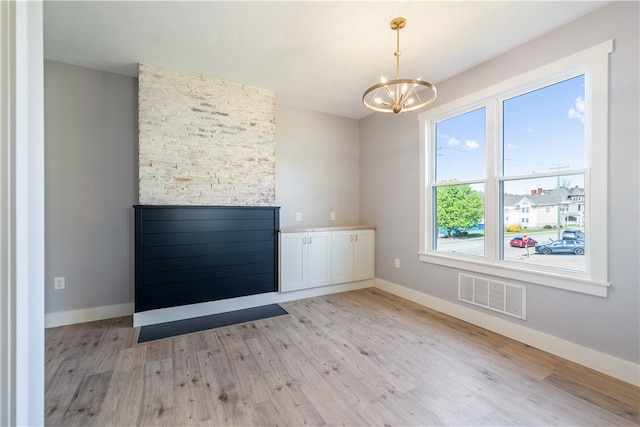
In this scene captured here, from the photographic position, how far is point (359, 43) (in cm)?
260

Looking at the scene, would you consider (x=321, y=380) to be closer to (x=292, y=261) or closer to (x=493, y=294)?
(x=292, y=261)

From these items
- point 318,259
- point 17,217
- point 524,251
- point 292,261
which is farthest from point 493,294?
point 17,217

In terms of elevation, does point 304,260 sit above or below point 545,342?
above

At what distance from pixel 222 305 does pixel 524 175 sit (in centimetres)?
365

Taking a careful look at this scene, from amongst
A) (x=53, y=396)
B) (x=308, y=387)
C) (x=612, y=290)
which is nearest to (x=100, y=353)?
(x=53, y=396)

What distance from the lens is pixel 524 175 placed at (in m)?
2.67

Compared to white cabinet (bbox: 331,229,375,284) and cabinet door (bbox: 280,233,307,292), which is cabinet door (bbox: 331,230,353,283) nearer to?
white cabinet (bbox: 331,229,375,284)

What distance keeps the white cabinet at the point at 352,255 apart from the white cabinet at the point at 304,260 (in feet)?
0.41

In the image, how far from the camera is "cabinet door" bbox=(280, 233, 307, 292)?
371 cm

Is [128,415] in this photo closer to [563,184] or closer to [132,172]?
[132,172]

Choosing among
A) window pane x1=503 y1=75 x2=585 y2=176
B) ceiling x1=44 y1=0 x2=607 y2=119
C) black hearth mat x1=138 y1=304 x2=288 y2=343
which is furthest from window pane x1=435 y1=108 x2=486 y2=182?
black hearth mat x1=138 y1=304 x2=288 y2=343

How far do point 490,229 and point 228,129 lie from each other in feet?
10.8

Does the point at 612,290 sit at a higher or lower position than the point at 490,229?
lower

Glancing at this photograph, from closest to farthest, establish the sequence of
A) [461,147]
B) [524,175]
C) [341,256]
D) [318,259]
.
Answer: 1. [524,175]
2. [461,147]
3. [318,259]
4. [341,256]
